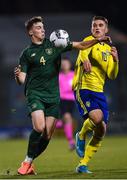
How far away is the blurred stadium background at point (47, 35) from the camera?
2441 cm

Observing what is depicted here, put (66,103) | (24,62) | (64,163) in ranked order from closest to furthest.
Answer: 1. (24,62)
2. (64,163)
3. (66,103)

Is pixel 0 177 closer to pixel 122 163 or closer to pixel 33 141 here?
pixel 33 141

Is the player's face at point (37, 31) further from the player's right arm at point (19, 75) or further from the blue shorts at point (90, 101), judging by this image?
the blue shorts at point (90, 101)

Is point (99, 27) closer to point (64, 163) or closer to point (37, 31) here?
point (37, 31)

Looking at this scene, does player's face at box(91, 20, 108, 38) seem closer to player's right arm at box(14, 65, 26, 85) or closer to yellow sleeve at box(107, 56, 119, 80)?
yellow sleeve at box(107, 56, 119, 80)

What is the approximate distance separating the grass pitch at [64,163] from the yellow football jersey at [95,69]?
1.26 metres

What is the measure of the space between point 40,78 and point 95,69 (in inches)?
35.9

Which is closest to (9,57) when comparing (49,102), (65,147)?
(65,147)

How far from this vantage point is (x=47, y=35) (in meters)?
24.6

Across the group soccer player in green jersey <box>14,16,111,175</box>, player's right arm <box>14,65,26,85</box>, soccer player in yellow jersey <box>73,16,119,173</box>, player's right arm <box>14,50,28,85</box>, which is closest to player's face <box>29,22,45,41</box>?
soccer player in green jersey <box>14,16,111,175</box>

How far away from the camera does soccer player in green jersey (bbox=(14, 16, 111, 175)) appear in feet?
36.9

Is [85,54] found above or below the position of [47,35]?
above

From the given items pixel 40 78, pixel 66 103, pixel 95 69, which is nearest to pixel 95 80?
pixel 95 69

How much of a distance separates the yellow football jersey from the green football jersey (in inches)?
20.2
